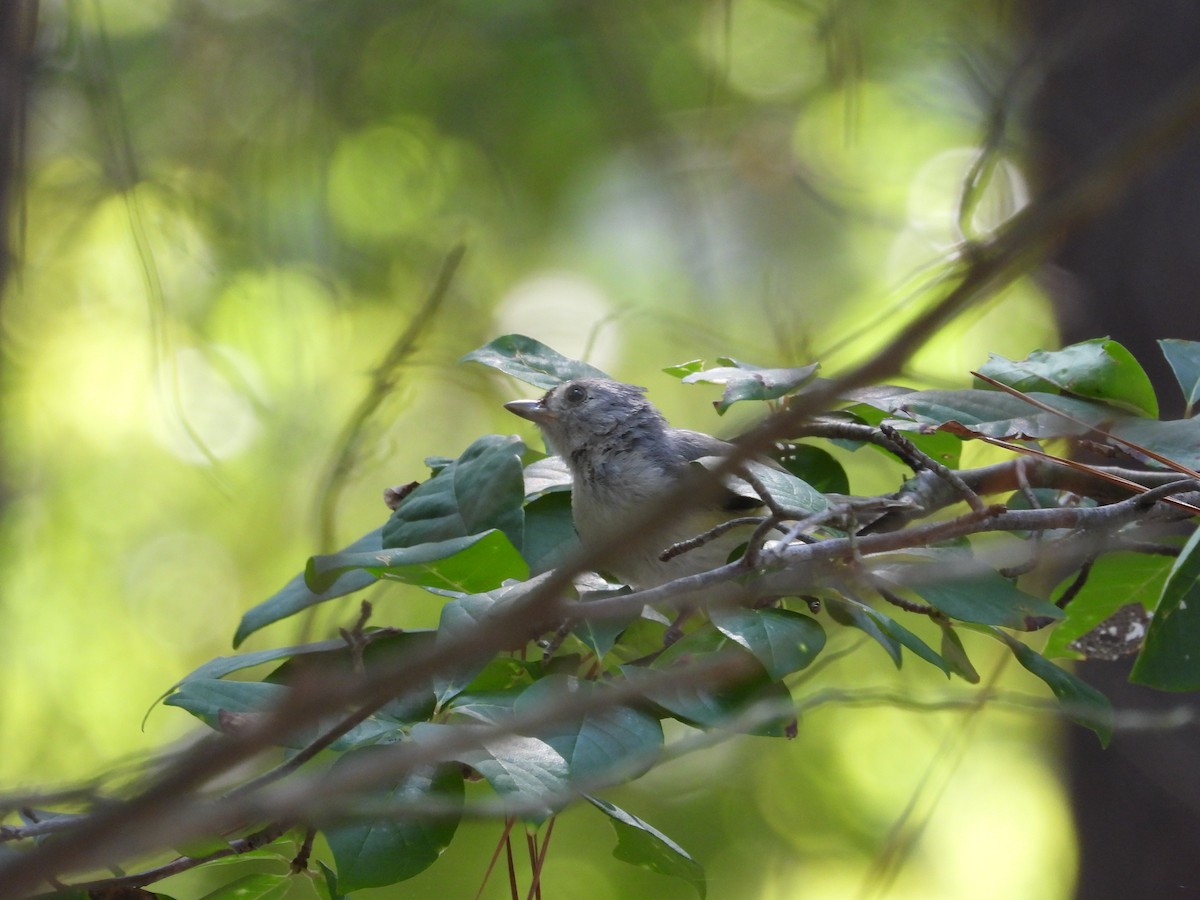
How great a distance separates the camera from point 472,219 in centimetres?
525

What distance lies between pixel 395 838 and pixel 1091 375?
1.37 metres

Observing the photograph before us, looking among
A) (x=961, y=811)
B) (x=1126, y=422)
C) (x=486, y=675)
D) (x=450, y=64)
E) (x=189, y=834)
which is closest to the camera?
(x=189, y=834)

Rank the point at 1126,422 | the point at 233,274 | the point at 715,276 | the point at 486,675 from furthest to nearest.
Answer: the point at 715,276 < the point at 233,274 < the point at 1126,422 < the point at 486,675

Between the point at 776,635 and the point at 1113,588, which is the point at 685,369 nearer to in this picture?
the point at 776,635

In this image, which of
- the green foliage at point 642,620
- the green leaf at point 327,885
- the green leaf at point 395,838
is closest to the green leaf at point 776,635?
the green foliage at point 642,620

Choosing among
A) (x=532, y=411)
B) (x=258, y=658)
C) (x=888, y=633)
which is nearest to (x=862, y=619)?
(x=888, y=633)

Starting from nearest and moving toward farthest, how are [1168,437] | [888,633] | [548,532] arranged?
1. [888,633]
2. [1168,437]
3. [548,532]

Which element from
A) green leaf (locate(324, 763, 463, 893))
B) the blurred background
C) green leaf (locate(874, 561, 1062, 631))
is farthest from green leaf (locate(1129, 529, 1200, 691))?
the blurred background

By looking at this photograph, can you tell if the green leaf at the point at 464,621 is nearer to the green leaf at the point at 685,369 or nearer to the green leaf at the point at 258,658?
the green leaf at the point at 258,658

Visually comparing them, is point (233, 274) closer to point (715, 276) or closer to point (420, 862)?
point (715, 276)

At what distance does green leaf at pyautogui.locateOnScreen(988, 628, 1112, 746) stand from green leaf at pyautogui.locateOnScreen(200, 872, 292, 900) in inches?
42.5

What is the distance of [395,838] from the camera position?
1.28 meters

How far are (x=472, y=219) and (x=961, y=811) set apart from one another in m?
3.65

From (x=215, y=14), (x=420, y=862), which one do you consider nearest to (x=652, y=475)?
(x=420, y=862)
